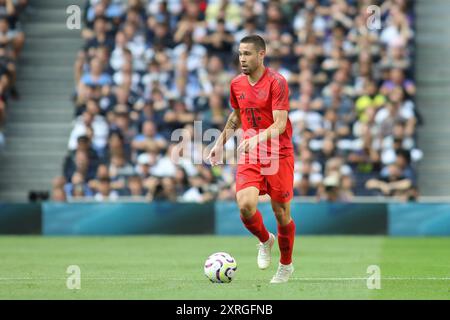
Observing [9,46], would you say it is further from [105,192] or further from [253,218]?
[253,218]

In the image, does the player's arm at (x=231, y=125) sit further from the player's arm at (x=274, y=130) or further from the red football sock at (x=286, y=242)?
the red football sock at (x=286, y=242)

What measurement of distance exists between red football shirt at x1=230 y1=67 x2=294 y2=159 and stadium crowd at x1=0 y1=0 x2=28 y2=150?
13.8m

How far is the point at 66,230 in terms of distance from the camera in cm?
2222

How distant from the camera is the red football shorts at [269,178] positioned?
39.4 feet

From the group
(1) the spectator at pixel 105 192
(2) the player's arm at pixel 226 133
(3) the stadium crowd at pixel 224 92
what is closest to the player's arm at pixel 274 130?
(2) the player's arm at pixel 226 133

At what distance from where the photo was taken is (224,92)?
79.6 ft

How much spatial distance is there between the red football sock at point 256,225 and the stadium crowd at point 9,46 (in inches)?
537

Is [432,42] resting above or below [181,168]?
above

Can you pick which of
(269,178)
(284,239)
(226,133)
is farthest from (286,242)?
(226,133)

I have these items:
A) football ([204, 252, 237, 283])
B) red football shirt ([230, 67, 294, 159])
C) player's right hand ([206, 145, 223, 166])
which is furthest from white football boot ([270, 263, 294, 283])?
player's right hand ([206, 145, 223, 166])

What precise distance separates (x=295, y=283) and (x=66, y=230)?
35.9 feet

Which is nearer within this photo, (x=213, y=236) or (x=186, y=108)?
(x=213, y=236)
